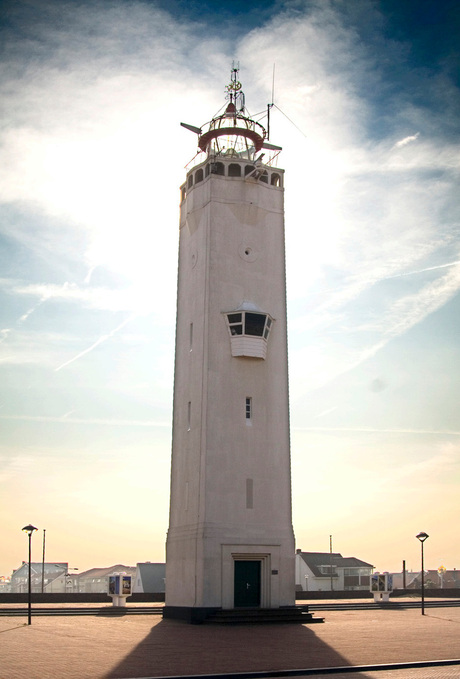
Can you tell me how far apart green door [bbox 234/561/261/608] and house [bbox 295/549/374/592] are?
64.5m

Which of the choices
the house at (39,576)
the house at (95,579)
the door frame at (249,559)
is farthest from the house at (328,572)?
the door frame at (249,559)

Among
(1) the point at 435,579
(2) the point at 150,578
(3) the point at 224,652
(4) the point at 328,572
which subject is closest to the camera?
(3) the point at 224,652

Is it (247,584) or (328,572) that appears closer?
(247,584)

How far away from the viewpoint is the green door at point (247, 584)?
36.6 metres

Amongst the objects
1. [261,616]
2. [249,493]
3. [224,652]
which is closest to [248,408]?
[249,493]

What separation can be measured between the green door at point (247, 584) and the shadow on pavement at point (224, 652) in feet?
17.1

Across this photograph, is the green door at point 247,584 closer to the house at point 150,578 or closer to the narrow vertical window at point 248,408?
the narrow vertical window at point 248,408

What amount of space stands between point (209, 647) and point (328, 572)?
267ft

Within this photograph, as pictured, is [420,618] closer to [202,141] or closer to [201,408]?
[201,408]

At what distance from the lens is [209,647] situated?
24062mm

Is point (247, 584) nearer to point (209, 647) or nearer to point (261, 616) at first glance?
point (261, 616)

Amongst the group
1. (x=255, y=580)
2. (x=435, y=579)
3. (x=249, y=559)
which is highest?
(x=249, y=559)

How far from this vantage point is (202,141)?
44656 millimetres

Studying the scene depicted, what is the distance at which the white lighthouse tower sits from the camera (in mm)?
36719
